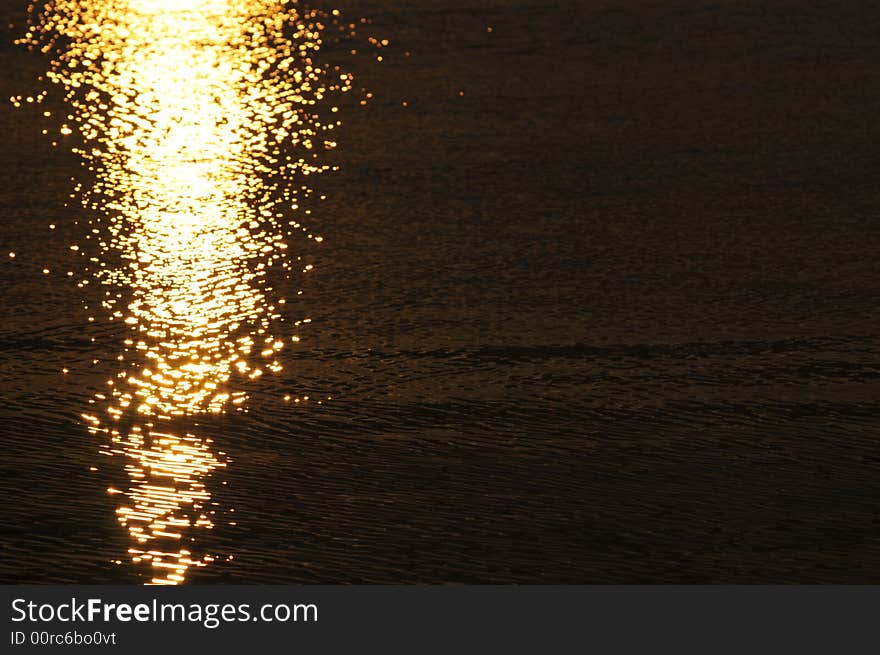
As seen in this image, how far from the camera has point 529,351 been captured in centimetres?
383

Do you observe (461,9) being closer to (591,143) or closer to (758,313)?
(591,143)

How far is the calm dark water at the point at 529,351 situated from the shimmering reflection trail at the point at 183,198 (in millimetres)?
55

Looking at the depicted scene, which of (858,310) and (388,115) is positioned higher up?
(388,115)

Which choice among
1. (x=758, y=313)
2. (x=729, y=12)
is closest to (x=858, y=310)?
(x=758, y=313)

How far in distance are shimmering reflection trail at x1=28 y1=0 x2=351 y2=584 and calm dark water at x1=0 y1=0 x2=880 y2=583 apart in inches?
2.2

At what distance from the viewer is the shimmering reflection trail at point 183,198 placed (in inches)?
131

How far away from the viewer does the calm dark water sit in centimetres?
300

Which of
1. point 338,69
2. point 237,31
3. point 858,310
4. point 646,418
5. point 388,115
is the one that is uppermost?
point 237,31

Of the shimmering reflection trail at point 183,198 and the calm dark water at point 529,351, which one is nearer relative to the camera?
the calm dark water at point 529,351

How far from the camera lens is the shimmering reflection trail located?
3.34 meters

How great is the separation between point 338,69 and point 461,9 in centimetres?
119

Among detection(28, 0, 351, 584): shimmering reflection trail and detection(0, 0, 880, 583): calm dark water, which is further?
detection(28, 0, 351, 584): shimmering reflection trail

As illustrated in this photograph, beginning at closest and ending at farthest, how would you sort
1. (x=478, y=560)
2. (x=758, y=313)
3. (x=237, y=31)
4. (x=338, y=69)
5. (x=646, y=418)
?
1. (x=478, y=560)
2. (x=646, y=418)
3. (x=758, y=313)
4. (x=338, y=69)
5. (x=237, y=31)

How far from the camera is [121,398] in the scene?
360 centimetres
